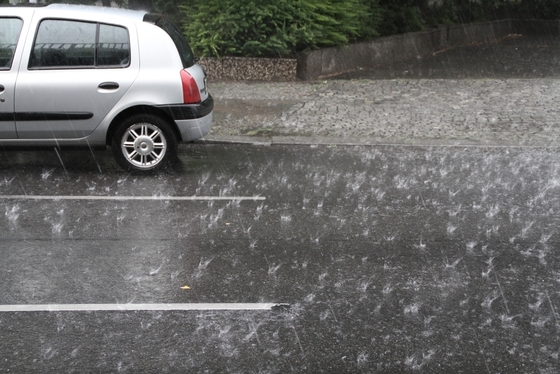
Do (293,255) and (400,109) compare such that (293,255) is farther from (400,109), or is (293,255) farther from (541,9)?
(541,9)

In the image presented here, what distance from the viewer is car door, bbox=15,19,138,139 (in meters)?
8.11

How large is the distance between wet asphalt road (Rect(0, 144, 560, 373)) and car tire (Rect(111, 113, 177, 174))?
225 mm

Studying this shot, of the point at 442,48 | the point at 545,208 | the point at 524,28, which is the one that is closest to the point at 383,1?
the point at 442,48

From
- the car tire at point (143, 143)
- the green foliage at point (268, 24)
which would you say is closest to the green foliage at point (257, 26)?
the green foliage at point (268, 24)

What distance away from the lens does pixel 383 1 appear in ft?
63.1

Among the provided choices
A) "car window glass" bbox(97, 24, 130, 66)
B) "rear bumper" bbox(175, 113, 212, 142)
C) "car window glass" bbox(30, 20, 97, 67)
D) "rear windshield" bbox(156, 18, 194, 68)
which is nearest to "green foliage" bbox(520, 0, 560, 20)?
"rear windshield" bbox(156, 18, 194, 68)

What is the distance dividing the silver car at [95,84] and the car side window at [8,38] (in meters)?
0.01

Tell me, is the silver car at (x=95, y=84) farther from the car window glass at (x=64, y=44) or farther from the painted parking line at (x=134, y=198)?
the painted parking line at (x=134, y=198)

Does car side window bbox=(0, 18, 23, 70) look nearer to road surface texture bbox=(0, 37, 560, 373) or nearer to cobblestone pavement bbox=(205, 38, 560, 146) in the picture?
road surface texture bbox=(0, 37, 560, 373)

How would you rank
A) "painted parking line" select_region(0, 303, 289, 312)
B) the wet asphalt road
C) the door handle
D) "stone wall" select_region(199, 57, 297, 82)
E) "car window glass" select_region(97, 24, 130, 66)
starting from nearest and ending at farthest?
1. the wet asphalt road
2. "painted parking line" select_region(0, 303, 289, 312)
3. the door handle
4. "car window glass" select_region(97, 24, 130, 66)
5. "stone wall" select_region(199, 57, 297, 82)

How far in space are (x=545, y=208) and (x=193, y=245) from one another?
3535 mm

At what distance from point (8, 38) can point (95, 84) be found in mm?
1097

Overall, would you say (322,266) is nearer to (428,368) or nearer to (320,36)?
(428,368)

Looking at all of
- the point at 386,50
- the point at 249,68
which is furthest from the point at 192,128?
the point at 386,50
